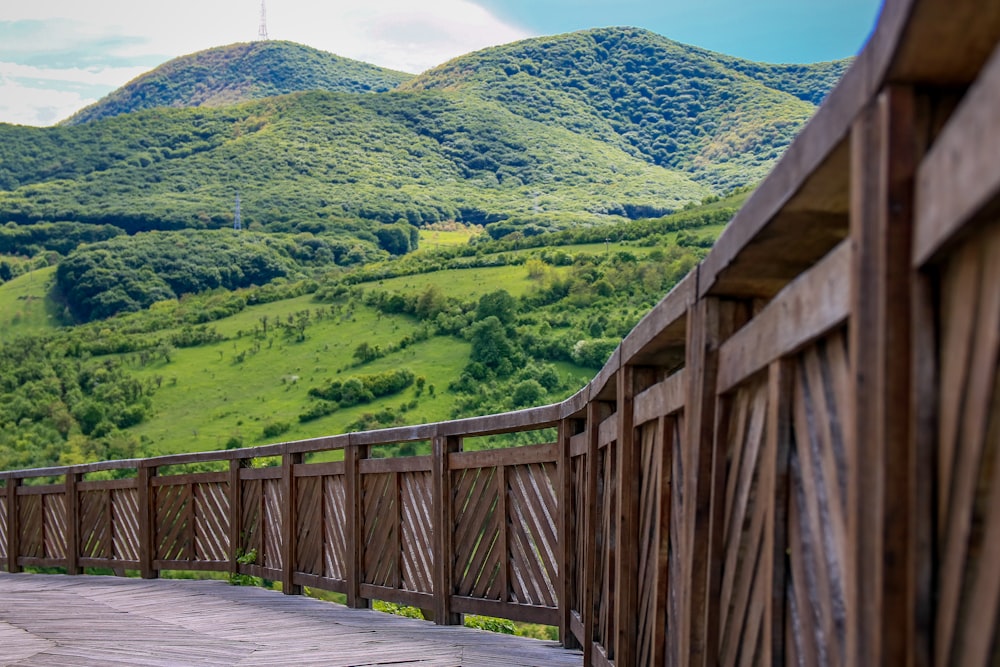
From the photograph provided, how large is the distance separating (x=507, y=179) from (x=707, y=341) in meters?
99.3

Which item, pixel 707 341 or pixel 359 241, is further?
pixel 359 241

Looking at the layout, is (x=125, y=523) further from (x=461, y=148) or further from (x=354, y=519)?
(x=461, y=148)

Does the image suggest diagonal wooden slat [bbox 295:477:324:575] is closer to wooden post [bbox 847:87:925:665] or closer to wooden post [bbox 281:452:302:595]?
wooden post [bbox 281:452:302:595]

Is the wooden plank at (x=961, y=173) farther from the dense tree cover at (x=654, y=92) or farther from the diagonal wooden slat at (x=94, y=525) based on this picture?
the dense tree cover at (x=654, y=92)

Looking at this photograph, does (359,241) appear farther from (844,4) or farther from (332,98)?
(844,4)

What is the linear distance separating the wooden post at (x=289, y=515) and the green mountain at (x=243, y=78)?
138m

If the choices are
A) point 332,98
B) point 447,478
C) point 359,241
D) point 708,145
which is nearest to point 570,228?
point 359,241

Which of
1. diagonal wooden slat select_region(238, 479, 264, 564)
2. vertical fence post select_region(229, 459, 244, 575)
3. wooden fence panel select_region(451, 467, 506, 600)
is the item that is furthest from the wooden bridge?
vertical fence post select_region(229, 459, 244, 575)

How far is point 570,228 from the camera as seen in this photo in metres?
80.6

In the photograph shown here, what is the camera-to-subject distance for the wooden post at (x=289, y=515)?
25.8 feet

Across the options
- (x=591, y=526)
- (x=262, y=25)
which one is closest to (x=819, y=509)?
(x=591, y=526)

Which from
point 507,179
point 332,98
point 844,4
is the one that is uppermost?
point 844,4

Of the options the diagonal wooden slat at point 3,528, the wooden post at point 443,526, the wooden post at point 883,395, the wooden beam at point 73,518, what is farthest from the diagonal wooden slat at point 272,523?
the wooden post at point 883,395

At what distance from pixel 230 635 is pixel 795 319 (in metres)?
4.69
